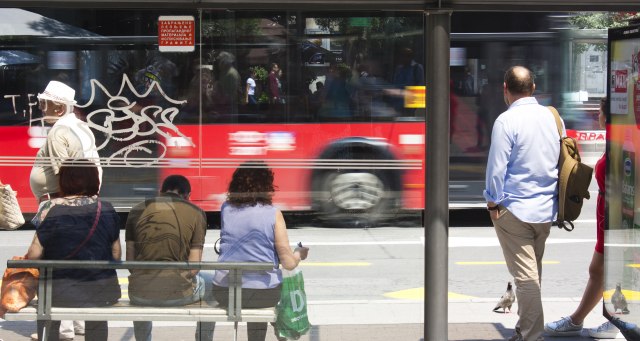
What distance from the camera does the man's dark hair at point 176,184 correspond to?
5062 mm

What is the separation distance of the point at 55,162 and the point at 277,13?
151 centimetres

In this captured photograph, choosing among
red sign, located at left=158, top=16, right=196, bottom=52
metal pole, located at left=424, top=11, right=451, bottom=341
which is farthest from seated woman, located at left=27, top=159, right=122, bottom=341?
metal pole, located at left=424, top=11, right=451, bottom=341

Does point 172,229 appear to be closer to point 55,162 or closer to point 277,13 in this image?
point 55,162

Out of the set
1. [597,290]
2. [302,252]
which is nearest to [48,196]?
[302,252]

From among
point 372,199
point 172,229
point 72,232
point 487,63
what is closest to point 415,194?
point 372,199

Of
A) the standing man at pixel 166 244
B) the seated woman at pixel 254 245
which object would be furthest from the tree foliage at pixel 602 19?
the standing man at pixel 166 244

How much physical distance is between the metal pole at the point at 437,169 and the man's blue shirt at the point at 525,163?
716 mm

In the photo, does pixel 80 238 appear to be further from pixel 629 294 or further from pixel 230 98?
pixel 629 294

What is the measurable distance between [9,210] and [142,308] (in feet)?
3.23

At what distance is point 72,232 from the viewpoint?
4973 mm

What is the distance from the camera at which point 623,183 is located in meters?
5.52

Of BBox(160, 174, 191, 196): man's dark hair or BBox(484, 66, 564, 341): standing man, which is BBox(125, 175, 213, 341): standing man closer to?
BBox(160, 174, 191, 196): man's dark hair

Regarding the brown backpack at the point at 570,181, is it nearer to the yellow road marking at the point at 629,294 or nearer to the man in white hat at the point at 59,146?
the yellow road marking at the point at 629,294

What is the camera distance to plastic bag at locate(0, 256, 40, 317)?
4938 mm
